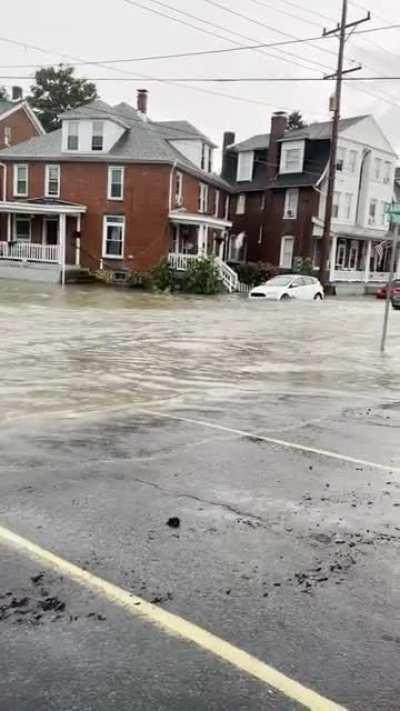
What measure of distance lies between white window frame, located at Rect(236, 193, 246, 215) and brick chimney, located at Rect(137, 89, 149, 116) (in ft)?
32.1

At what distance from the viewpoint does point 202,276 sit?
33.7m

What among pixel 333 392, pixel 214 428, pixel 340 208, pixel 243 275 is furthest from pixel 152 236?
pixel 214 428

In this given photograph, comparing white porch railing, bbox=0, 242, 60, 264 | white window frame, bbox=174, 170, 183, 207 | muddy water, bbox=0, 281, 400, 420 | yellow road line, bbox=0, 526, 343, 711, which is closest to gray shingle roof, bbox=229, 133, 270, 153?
white window frame, bbox=174, 170, 183, 207

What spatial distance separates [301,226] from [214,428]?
39.7m

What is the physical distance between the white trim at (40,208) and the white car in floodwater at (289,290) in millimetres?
11363

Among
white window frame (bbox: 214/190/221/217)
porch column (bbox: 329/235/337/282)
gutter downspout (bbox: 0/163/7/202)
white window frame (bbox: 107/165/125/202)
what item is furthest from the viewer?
porch column (bbox: 329/235/337/282)

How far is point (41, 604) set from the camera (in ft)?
11.0

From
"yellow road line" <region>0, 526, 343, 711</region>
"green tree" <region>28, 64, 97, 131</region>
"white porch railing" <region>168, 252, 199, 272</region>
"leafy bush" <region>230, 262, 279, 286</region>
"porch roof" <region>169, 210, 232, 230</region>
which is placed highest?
"green tree" <region>28, 64, 97, 131</region>

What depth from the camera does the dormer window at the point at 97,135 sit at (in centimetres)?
3756

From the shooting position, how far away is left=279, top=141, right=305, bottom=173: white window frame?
45562 millimetres

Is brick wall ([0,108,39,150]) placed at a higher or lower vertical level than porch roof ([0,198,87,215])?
higher

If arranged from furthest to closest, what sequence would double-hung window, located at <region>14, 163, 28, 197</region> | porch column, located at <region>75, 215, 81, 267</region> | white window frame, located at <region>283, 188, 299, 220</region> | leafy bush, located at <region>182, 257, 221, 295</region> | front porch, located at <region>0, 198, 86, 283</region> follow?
white window frame, located at <region>283, 188, 299, 220</region> → double-hung window, located at <region>14, 163, 28, 197</region> → porch column, located at <region>75, 215, 81, 267</region> → front porch, located at <region>0, 198, 86, 283</region> → leafy bush, located at <region>182, 257, 221, 295</region>

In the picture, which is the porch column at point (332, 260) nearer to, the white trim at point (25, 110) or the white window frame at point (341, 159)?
the white window frame at point (341, 159)

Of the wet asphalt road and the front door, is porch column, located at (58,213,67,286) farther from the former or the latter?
the wet asphalt road
